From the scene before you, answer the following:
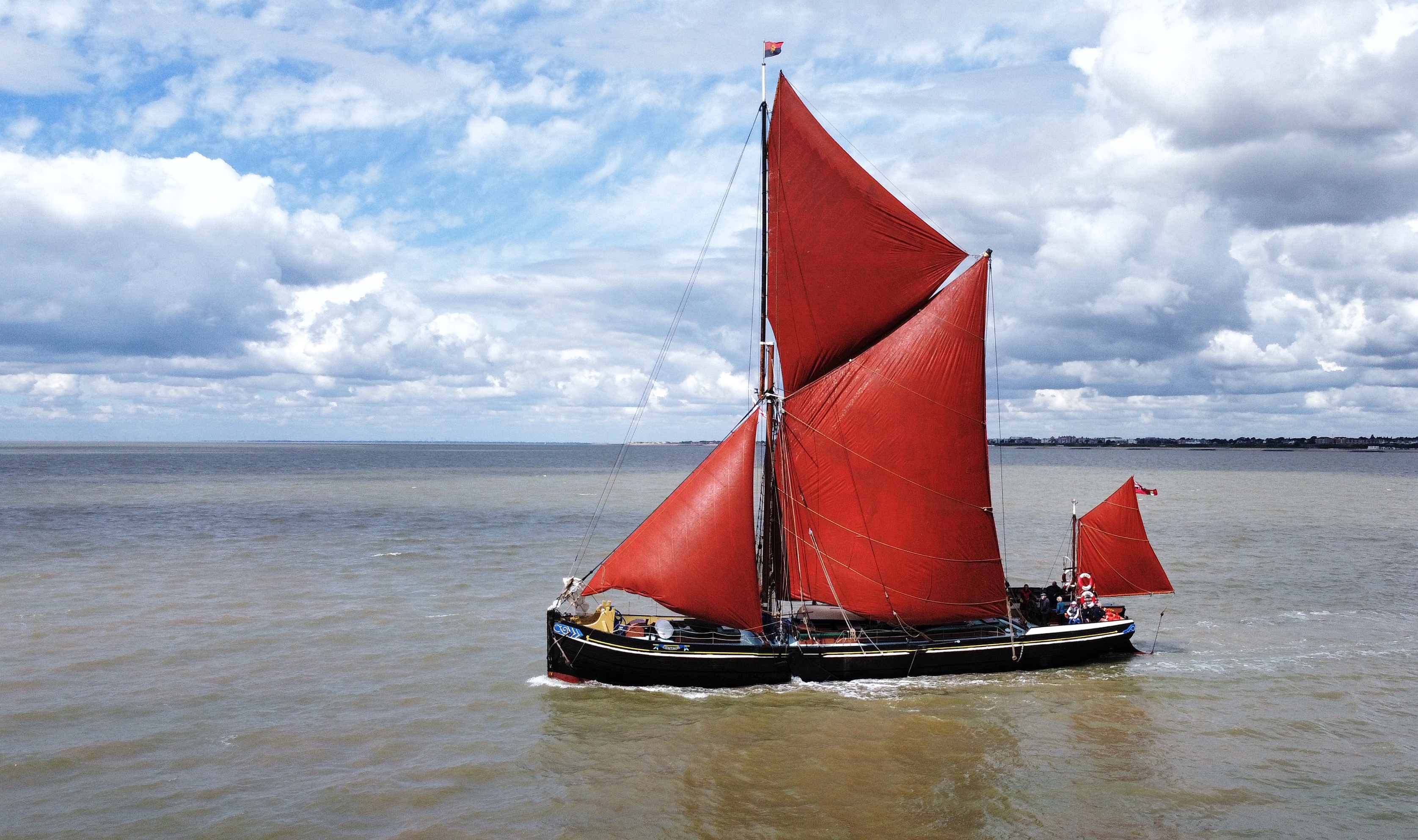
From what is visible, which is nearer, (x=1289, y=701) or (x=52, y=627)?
(x=1289, y=701)

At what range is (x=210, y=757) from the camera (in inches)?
747

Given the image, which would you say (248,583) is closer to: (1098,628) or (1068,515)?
(1098,628)

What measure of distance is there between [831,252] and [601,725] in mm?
14250

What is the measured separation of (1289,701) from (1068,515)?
164 ft

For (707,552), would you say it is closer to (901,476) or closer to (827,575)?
(827,575)

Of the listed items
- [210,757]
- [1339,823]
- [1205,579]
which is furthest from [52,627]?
[1205,579]

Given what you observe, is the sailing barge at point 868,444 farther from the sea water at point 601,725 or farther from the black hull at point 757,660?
the sea water at point 601,725

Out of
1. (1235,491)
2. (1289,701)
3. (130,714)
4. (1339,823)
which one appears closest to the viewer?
(1339,823)

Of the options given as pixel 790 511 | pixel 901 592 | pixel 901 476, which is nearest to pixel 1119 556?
pixel 901 592

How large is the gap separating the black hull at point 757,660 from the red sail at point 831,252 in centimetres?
813

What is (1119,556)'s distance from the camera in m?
29.7

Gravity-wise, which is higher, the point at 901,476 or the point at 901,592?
the point at 901,476

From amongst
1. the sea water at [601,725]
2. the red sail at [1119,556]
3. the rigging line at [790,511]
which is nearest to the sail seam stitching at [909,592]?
the rigging line at [790,511]

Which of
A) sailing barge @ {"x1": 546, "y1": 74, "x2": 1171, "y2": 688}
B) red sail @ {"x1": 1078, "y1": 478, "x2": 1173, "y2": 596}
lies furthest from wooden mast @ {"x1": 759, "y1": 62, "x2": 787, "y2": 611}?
red sail @ {"x1": 1078, "y1": 478, "x2": 1173, "y2": 596}
